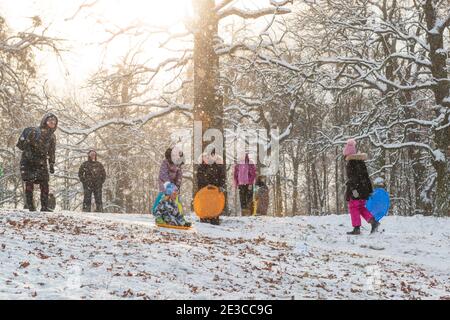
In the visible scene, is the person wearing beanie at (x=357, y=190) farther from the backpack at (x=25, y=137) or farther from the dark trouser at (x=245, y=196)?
the backpack at (x=25, y=137)

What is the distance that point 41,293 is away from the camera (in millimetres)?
4898

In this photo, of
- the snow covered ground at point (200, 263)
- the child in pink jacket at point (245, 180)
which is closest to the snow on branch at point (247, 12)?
the child in pink jacket at point (245, 180)

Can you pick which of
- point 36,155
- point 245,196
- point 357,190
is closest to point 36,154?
point 36,155

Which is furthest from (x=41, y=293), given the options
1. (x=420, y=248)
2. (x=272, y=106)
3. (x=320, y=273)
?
(x=272, y=106)

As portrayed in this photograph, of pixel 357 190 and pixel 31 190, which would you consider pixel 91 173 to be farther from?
pixel 357 190

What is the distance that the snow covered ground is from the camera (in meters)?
5.58

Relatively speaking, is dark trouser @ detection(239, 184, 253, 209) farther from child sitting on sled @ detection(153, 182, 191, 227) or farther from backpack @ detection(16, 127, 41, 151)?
backpack @ detection(16, 127, 41, 151)

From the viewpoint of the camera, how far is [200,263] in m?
7.17

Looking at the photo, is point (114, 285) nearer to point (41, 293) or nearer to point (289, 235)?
point (41, 293)

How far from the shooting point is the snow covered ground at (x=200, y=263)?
558 cm

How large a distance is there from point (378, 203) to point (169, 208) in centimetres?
540

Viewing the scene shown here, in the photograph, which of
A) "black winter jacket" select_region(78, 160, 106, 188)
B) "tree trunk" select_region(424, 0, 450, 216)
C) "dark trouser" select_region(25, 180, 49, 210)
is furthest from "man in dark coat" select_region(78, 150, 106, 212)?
"tree trunk" select_region(424, 0, 450, 216)
